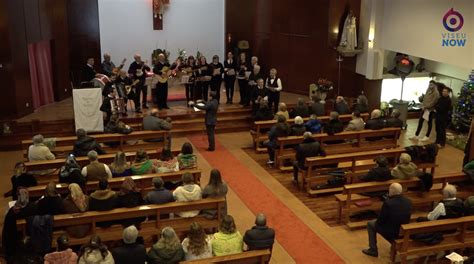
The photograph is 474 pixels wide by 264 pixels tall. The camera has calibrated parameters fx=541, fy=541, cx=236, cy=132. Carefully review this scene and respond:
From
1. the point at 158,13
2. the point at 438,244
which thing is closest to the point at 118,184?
the point at 438,244

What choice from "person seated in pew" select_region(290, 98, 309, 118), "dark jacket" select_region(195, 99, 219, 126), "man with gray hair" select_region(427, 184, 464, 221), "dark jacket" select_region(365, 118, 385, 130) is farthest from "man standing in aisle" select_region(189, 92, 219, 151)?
"man with gray hair" select_region(427, 184, 464, 221)

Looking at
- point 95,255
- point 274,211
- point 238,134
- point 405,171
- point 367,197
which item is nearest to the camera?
point 95,255

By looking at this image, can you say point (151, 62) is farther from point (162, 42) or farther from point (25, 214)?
point (25, 214)

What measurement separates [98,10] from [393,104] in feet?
31.3

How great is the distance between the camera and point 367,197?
8734 millimetres

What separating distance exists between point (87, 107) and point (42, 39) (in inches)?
120

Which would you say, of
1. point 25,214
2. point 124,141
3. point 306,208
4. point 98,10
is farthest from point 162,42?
point 25,214

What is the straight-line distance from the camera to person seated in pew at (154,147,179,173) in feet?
29.5

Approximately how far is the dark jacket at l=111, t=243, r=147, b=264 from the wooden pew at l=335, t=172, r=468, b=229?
365cm

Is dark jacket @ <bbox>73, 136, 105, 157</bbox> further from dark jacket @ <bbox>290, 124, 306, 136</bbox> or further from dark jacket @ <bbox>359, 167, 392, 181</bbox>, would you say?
dark jacket @ <bbox>359, 167, 392, 181</bbox>

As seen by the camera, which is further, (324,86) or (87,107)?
(324,86)

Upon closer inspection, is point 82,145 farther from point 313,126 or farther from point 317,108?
point 317,108

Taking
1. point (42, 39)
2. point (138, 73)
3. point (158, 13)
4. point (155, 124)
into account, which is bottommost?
point (155, 124)

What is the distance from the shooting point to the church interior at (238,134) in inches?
283
